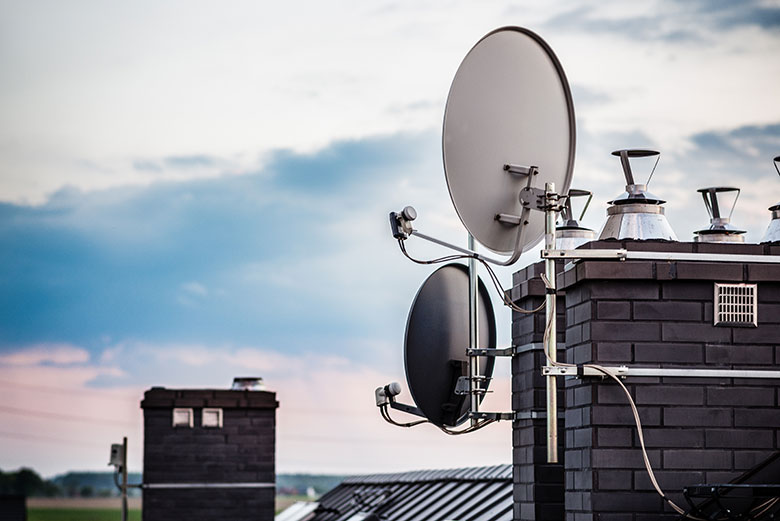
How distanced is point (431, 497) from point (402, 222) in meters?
10.1

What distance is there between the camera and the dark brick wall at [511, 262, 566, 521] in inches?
315

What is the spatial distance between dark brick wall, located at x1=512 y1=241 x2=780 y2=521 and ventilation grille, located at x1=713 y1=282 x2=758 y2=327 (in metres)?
0.04

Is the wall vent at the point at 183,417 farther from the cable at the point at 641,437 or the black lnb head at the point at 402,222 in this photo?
the cable at the point at 641,437

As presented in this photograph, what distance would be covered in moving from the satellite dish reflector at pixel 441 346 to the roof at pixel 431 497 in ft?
12.0

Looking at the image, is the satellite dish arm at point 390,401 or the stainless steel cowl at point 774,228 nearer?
the stainless steel cowl at point 774,228

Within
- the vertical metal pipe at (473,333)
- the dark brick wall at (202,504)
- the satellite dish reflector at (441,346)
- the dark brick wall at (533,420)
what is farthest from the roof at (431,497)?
the vertical metal pipe at (473,333)

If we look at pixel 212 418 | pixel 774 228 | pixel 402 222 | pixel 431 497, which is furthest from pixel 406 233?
pixel 212 418

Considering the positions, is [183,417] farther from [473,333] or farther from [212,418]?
[473,333]

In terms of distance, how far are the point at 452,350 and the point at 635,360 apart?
5.53 feet

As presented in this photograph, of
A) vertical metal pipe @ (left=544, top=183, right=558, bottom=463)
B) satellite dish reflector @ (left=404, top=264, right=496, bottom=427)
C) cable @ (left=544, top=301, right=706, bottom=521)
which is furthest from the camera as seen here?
satellite dish reflector @ (left=404, top=264, right=496, bottom=427)

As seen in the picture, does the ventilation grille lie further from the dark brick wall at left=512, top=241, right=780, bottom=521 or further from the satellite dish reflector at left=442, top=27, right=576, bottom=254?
the satellite dish reflector at left=442, top=27, right=576, bottom=254

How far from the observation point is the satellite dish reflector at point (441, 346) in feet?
26.7

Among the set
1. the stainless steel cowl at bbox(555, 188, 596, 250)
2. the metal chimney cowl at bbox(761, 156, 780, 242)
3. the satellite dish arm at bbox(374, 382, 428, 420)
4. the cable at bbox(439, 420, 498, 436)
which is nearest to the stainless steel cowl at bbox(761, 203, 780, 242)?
the metal chimney cowl at bbox(761, 156, 780, 242)

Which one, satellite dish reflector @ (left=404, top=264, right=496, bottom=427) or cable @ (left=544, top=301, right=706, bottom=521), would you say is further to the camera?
satellite dish reflector @ (left=404, top=264, right=496, bottom=427)
